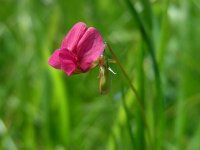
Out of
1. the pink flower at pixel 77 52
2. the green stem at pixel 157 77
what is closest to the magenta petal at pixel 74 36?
the pink flower at pixel 77 52

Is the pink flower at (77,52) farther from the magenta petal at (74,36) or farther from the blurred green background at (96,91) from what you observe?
the blurred green background at (96,91)

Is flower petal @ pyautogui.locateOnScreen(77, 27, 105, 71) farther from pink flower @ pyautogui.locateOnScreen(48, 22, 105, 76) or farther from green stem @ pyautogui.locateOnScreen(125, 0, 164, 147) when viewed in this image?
green stem @ pyautogui.locateOnScreen(125, 0, 164, 147)

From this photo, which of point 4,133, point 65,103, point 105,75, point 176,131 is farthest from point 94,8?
point 105,75

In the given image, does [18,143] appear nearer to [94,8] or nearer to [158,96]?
[94,8]

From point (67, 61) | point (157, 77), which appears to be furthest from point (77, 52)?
point (157, 77)

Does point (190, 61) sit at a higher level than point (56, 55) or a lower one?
lower

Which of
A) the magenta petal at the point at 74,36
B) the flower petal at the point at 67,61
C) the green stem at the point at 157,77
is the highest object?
the magenta petal at the point at 74,36

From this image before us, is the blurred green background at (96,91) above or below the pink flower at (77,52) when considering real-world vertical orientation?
below
